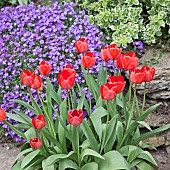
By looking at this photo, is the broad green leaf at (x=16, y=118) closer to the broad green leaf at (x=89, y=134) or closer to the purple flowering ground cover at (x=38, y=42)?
the broad green leaf at (x=89, y=134)

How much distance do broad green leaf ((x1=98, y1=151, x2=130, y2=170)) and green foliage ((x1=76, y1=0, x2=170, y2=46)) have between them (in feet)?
3.74

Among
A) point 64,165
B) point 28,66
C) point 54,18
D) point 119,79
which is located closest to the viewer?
point 119,79

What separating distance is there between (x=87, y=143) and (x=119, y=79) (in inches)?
20.1

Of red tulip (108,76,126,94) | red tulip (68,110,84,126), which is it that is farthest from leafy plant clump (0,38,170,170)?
red tulip (68,110,84,126)

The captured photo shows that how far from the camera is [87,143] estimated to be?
8.52 ft

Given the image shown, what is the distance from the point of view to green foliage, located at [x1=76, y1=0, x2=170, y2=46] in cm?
348

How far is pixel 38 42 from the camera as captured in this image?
11.7ft

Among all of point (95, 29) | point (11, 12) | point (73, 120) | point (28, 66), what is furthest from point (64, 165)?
point (11, 12)

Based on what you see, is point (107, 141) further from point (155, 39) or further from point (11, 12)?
point (11, 12)

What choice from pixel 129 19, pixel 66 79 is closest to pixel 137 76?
pixel 66 79

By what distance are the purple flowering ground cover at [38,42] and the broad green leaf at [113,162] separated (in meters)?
0.92

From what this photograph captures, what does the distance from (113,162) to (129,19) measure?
1474mm

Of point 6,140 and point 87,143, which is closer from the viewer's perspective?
point 87,143

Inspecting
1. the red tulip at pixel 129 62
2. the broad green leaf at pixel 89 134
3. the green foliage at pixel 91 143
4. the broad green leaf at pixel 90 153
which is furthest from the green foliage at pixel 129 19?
the broad green leaf at pixel 90 153
